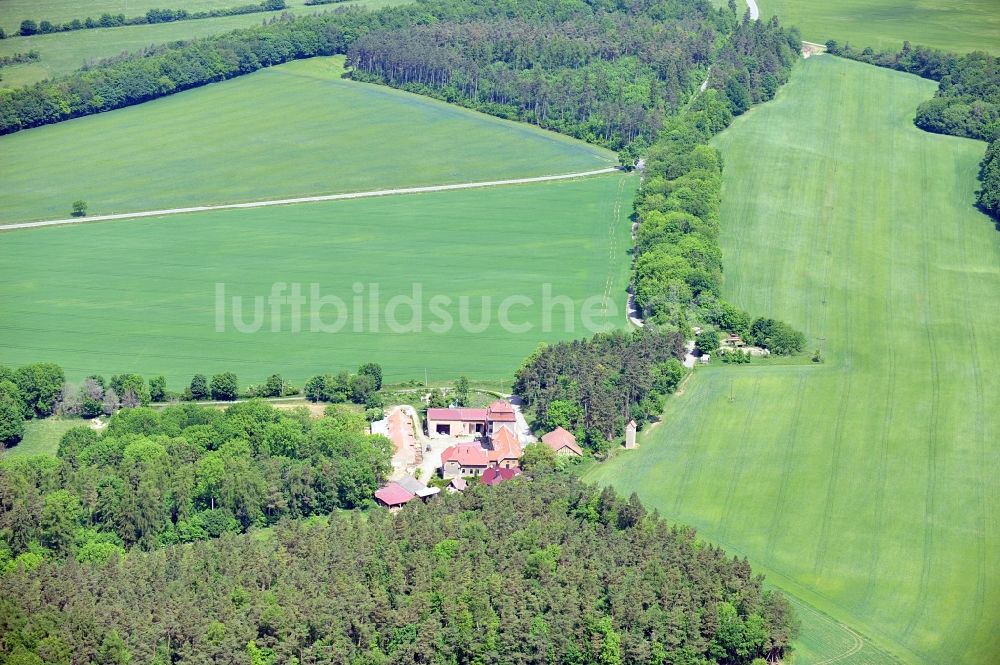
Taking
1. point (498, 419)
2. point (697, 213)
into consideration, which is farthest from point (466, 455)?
point (697, 213)

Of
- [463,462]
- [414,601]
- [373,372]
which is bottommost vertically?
[463,462]

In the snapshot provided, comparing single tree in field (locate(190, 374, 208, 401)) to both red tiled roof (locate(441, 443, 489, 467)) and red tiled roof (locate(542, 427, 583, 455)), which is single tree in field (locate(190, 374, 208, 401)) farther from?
red tiled roof (locate(542, 427, 583, 455))

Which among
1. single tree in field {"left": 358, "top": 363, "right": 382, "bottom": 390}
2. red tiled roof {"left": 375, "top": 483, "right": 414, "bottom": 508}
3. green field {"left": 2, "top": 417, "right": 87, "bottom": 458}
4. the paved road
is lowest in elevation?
green field {"left": 2, "top": 417, "right": 87, "bottom": 458}

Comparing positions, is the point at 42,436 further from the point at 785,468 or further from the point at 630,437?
the point at 785,468

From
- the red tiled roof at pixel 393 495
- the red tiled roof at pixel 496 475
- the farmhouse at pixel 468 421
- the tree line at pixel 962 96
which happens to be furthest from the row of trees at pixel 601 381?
the tree line at pixel 962 96

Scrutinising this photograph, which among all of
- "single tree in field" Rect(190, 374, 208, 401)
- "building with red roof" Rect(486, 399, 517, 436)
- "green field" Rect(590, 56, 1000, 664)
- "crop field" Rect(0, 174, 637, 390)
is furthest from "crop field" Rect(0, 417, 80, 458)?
"green field" Rect(590, 56, 1000, 664)
